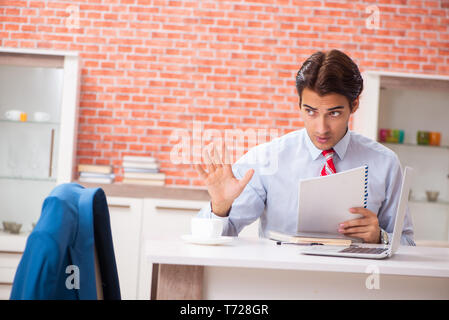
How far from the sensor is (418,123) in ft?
12.5

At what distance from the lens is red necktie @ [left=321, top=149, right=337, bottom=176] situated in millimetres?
1939

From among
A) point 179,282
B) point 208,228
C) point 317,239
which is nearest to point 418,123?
point 317,239

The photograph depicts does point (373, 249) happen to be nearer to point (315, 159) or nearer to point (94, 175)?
point (315, 159)

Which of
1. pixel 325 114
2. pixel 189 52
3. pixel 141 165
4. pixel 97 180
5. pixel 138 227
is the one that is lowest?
pixel 138 227

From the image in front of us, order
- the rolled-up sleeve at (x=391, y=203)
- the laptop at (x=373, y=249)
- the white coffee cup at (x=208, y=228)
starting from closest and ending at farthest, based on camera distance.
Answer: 1. the laptop at (x=373, y=249)
2. the white coffee cup at (x=208, y=228)
3. the rolled-up sleeve at (x=391, y=203)

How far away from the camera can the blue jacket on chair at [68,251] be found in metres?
0.79

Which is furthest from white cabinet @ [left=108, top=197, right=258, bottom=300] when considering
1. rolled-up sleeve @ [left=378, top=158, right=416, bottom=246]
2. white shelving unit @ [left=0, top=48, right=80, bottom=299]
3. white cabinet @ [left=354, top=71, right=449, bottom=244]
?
rolled-up sleeve @ [left=378, top=158, right=416, bottom=246]

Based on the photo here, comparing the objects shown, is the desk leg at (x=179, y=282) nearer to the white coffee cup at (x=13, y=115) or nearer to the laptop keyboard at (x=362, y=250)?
the laptop keyboard at (x=362, y=250)

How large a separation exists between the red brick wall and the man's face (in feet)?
6.69

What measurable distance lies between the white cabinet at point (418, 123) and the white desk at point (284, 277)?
2525 millimetres

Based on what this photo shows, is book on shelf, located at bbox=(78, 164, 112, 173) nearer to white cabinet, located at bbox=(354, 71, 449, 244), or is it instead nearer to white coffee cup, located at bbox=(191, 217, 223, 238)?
white cabinet, located at bbox=(354, 71, 449, 244)

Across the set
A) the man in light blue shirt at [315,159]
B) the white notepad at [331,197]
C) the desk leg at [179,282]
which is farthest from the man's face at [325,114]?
the desk leg at [179,282]

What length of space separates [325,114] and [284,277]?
2.82 ft

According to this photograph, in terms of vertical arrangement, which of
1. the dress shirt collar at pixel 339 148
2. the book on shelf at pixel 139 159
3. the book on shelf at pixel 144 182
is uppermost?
the dress shirt collar at pixel 339 148
